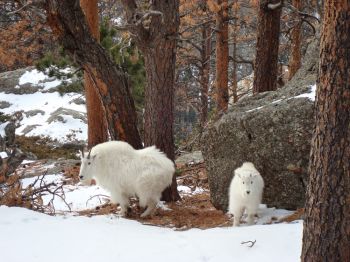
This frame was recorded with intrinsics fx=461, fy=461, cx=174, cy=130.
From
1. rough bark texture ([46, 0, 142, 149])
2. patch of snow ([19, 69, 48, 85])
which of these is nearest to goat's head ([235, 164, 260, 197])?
rough bark texture ([46, 0, 142, 149])

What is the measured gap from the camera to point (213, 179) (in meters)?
7.50

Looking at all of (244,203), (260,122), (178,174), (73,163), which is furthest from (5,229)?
(73,163)

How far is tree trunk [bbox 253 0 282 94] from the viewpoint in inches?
Answer: 368

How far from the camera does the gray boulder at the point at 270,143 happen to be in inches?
251

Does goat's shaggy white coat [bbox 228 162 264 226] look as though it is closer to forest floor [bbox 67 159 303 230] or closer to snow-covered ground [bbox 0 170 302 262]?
forest floor [bbox 67 159 303 230]

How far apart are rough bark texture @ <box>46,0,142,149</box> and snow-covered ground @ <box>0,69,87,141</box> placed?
9.77m

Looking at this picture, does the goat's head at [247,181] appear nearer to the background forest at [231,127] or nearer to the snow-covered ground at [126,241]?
the background forest at [231,127]

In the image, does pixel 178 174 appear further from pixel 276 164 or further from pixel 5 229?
pixel 5 229

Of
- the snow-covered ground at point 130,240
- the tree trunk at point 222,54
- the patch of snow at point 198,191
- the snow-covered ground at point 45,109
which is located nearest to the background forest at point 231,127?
the patch of snow at point 198,191

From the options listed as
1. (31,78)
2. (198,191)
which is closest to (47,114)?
(31,78)

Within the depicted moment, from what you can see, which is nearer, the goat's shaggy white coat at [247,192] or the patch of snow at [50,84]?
the goat's shaggy white coat at [247,192]

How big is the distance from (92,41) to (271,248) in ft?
15.3

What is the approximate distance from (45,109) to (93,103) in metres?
8.63

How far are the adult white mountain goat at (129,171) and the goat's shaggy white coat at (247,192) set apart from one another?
131 cm
